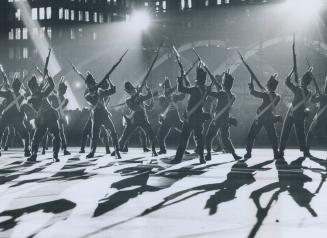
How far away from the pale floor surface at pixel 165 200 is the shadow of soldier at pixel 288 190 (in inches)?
0.5

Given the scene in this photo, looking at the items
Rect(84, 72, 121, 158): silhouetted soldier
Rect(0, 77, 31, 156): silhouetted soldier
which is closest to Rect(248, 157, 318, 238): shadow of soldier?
Rect(84, 72, 121, 158): silhouetted soldier

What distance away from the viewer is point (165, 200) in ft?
26.7

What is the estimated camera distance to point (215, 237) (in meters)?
5.79

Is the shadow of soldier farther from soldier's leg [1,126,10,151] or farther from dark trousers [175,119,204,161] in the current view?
soldier's leg [1,126,10,151]

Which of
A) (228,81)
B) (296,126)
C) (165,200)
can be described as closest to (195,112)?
(228,81)

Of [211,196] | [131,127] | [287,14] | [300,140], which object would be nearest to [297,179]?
[211,196]

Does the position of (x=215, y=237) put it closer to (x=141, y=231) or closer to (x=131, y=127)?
(x=141, y=231)

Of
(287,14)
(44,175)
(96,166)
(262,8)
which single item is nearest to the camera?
(44,175)

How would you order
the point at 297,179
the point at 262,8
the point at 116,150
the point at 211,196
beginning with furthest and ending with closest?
1. the point at 262,8
2. the point at 116,150
3. the point at 297,179
4. the point at 211,196

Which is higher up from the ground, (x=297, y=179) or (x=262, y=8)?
(x=262, y=8)

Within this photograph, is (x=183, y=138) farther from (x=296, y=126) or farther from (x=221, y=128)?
(x=296, y=126)

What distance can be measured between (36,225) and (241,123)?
17.4 metres

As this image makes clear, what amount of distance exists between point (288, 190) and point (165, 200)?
207 centimetres

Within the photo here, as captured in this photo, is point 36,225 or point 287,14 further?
point 287,14
